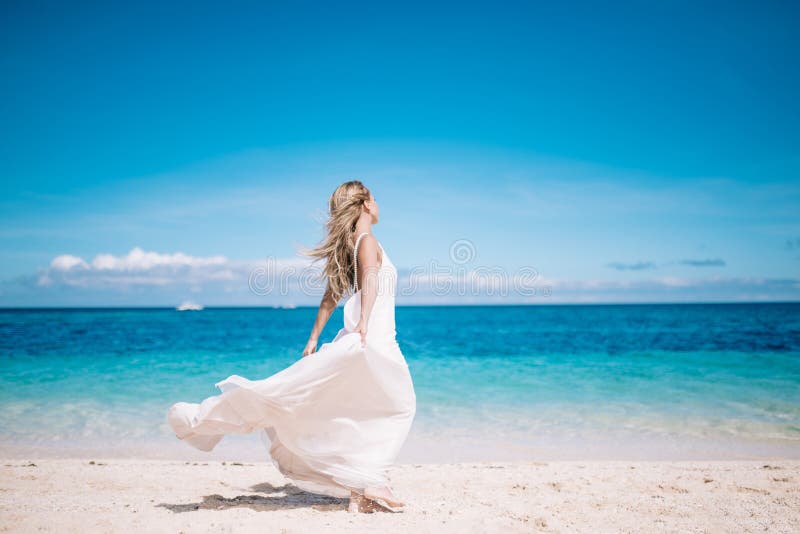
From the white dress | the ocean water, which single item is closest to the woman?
the white dress

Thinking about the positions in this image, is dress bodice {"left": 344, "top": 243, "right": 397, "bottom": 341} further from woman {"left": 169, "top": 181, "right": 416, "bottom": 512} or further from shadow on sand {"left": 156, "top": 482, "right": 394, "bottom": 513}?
shadow on sand {"left": 156, "top": 482, "right": 394, "bottom": 513}

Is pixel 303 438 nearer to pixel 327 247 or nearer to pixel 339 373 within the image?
pixel 339 373

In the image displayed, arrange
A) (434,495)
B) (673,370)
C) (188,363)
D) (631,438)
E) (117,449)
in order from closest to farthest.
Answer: (434,495)
(117,449)
(631,438)
(673,370)
(188,363)

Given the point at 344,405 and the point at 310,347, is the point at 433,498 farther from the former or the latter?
the point at 310,347

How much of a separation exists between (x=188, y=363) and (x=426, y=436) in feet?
36.5

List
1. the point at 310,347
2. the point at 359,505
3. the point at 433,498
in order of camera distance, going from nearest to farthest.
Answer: the point at 359,505 → the point at 310,347 → the point at 433,498

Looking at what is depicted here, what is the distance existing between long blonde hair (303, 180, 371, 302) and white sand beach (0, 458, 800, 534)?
1914mm

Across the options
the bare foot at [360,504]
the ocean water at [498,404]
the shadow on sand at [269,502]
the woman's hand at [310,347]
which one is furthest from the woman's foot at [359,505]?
the ocean water at [498,404]

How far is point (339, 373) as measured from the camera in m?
3.86

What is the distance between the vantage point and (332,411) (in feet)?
13.0

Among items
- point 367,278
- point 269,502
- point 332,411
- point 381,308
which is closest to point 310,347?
point 332,411

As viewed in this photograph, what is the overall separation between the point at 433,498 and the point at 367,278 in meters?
2.30

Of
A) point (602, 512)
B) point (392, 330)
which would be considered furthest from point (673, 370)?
point (392, 330)

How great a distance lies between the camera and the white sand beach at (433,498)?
149 inches
